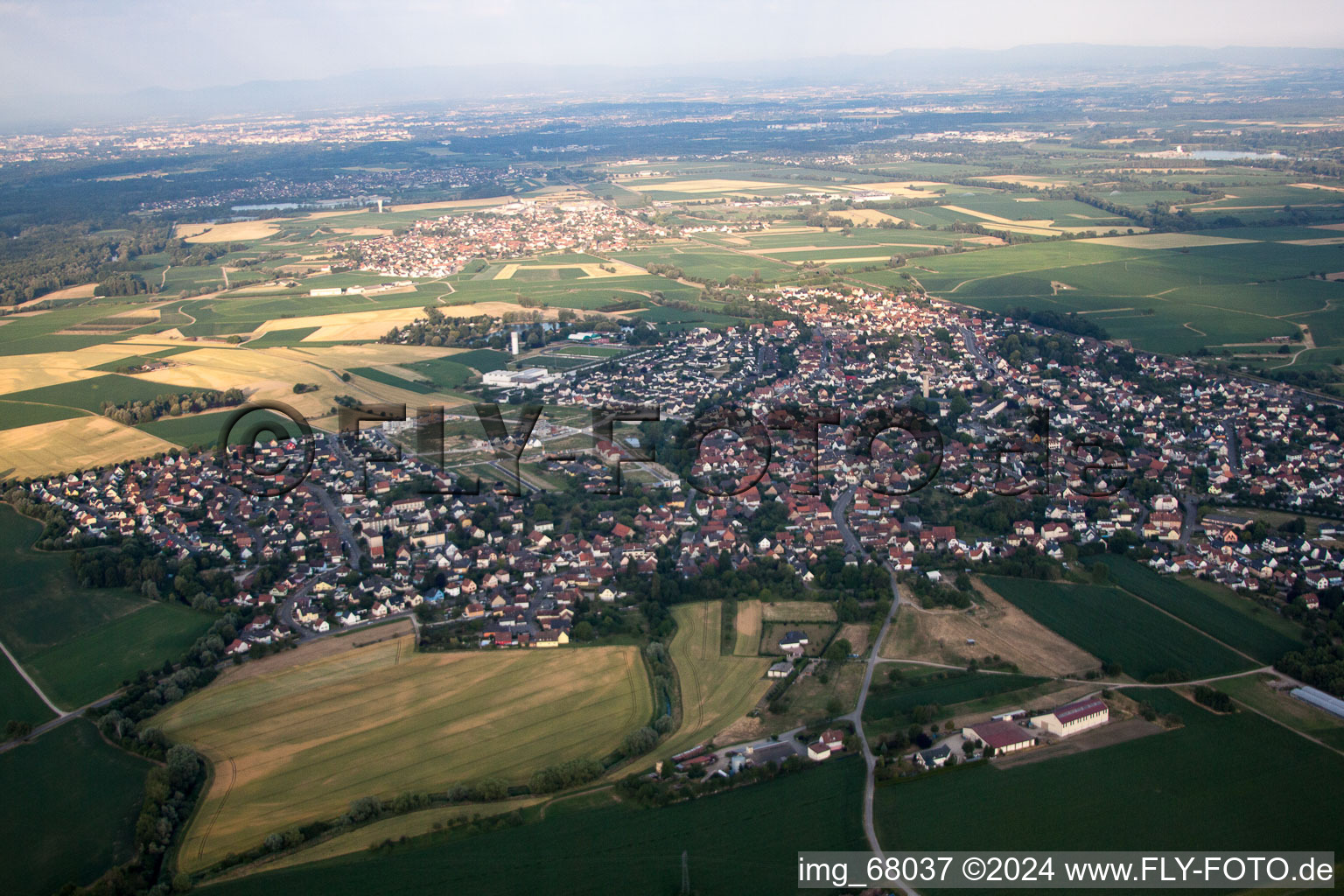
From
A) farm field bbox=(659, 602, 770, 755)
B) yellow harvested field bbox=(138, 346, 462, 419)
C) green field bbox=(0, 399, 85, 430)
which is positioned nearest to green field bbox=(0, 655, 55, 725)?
farm field bbox=(659, 602, 770, 755)

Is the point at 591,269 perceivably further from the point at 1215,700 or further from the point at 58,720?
the point at 1215,700

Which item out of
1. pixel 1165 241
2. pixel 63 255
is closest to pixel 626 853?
pixel 1165 241

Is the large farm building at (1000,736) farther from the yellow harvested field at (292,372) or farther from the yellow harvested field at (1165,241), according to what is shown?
the yellow harvested field at (1165,241)

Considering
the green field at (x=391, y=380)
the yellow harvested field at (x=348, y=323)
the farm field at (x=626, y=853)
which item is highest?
the yellow harvested field at (x=348, y=323)

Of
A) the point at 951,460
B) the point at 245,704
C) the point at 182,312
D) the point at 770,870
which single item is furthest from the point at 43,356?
the point at 770,870

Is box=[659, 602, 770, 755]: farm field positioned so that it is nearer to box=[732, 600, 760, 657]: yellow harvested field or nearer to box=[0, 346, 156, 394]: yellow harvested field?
box=[732, 600, 760, 657]: yellow harvested field

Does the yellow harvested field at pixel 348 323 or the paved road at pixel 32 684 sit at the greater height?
the yellow harvested field at pixel 348 323

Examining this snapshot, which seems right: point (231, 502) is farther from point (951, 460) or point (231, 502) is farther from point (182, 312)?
point (182, 312)

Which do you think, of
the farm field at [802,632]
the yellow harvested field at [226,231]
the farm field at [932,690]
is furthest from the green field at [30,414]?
the yellow harvested field at [226,231]

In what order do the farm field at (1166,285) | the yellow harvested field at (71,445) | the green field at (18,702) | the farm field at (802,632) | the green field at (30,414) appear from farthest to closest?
the farm field at (1166,285)
the green field at (30,414)
the yellow harvested field at (71,445)
the farm field at (802,632)
the green field at (18,702)
